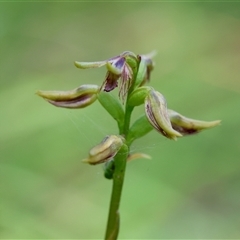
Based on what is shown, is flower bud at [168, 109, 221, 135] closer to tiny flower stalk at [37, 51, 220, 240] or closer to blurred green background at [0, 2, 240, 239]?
tiny flower stalk at [37, 51, 220, 240]

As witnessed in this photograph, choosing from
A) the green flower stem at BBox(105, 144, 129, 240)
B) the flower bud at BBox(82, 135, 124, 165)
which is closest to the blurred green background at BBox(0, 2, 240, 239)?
the green flower stem at BBox(105, 144, 129, 240)

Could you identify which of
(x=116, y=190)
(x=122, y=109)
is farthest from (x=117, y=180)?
(x=122, y=109)

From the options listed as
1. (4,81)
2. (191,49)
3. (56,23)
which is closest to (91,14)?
(56,23)

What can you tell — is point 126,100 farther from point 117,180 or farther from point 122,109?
point 117,180

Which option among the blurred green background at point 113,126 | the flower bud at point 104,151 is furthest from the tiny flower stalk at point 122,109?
the blurred green background at point 113,126

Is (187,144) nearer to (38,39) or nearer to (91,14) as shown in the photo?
(38,39)

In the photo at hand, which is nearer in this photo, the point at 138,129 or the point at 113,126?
the point at 138,129
